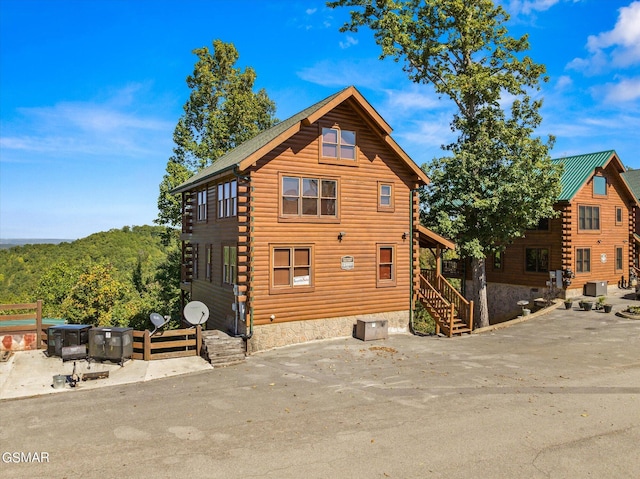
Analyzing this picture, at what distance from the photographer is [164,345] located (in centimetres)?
1609

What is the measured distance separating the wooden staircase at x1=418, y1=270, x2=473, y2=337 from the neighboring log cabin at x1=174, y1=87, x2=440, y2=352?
78 centimetres

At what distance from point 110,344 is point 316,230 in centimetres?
906

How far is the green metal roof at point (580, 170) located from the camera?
29578 millimetres

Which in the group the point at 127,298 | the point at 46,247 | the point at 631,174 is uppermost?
the point at 631,174

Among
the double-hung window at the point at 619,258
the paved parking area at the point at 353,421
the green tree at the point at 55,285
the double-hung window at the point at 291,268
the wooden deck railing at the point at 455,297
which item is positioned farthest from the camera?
the green tree at the point at 55,285

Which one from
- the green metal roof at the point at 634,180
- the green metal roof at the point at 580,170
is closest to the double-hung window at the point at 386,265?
the green metal roof at the point at 580,170

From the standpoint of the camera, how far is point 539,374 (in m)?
14.1

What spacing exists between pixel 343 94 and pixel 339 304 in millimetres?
9214

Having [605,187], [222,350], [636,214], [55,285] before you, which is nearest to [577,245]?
[605,187]

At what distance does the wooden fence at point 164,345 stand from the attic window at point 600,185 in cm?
2962

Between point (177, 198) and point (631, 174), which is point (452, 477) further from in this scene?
point (631, 174)

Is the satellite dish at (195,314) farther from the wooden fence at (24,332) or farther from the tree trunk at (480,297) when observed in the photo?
the tree trunk at (480,297)

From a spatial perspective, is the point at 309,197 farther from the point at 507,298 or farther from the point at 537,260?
the point at 507,298

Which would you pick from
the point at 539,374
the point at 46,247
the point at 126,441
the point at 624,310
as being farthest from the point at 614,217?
the point at 46,247
